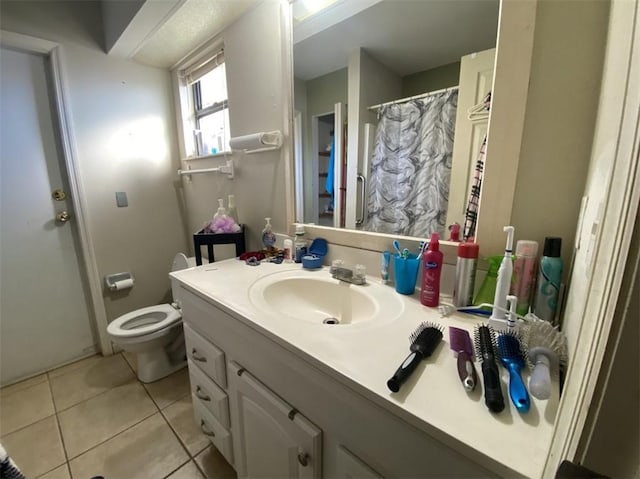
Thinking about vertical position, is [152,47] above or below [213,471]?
above

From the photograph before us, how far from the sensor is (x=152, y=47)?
159cm

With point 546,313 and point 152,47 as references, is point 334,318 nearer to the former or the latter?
point 546,313

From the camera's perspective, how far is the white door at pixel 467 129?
29.9 inches

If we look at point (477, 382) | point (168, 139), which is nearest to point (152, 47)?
point (168, 139)

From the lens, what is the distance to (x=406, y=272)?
0.83 metres

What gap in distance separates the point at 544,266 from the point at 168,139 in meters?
2.29

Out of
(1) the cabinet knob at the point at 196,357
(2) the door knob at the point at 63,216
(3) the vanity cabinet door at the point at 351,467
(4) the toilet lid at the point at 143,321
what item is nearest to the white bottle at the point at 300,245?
(1) the cabinet knob at the point at 196,357

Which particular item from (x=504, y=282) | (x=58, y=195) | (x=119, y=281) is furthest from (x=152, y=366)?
(x=504, y=282)

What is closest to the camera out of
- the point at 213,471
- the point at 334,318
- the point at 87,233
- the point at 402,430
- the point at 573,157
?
the point at 402,430

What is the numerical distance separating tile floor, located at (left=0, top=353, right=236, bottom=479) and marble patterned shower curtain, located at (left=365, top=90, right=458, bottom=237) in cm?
128

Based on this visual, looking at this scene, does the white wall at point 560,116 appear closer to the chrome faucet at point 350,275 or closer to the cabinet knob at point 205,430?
the chrome faucet at point 350,275

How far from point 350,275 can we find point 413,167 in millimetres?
455

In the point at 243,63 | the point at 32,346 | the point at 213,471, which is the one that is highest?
the point at 243,63

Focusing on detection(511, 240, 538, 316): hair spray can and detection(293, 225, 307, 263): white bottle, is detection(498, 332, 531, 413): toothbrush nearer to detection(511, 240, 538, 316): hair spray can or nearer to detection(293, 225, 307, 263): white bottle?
detection(511, 240, 538, 316): hair spray can
